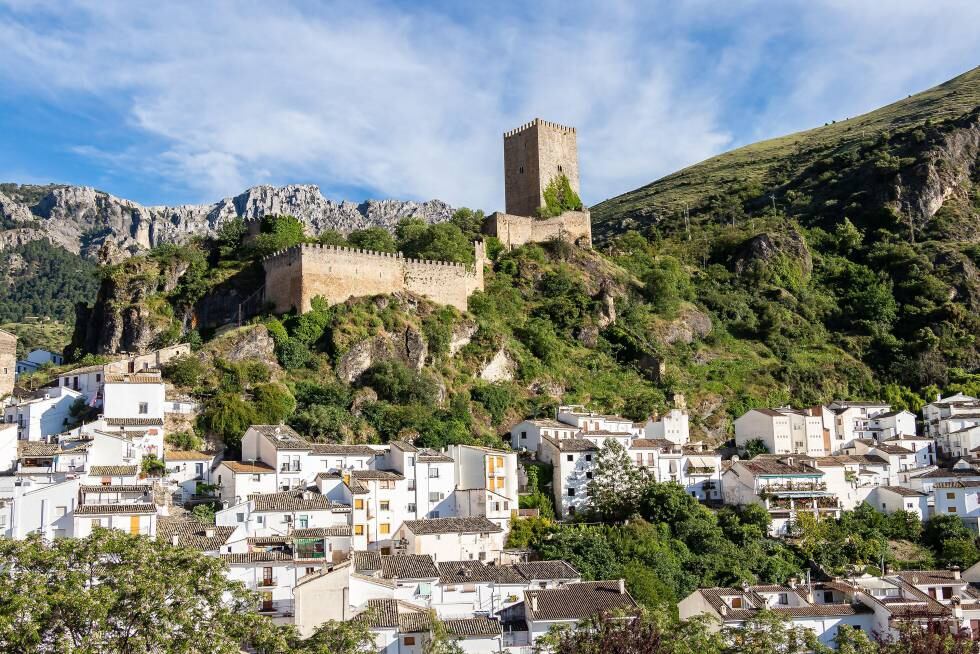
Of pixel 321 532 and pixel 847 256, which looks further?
pixel 847 256

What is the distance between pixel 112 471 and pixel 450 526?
12705 mm

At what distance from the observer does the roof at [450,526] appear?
135 ft

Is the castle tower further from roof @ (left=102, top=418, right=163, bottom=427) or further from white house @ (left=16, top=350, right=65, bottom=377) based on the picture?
roof @ (left=102, top=418, right=163, bottom=427)

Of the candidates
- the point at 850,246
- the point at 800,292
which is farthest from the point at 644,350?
the point at 850,246

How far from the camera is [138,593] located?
22469 millimetres

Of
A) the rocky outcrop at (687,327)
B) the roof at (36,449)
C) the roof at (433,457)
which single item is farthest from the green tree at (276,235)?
the rocky outcrop at (687,327)

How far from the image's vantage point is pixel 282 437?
45000 millimetres

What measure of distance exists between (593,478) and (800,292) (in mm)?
34711

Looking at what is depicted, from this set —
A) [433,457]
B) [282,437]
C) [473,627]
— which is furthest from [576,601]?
[282,437]

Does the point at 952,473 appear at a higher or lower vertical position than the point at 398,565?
higher

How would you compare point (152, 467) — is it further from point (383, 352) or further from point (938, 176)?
point (938, 176)

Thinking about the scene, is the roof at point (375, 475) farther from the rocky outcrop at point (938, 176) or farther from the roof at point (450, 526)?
the rocky outcrop at point (938, 176)

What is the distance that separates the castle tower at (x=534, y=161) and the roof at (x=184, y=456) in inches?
1429

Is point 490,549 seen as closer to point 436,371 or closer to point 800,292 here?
point 436,371
